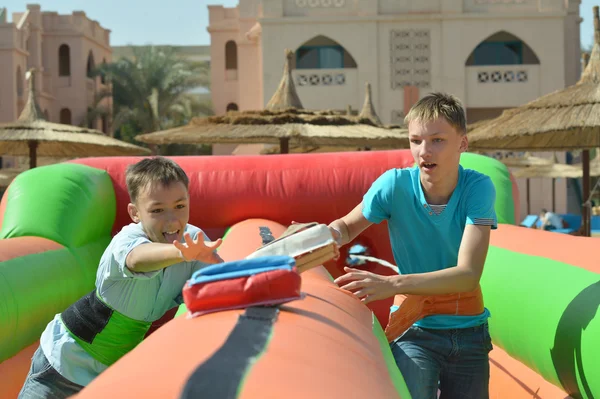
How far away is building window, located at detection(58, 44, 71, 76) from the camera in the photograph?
30031 mm

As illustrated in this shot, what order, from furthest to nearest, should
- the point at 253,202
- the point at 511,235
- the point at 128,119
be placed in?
the point at 128,119 < the point at 253,202 < the point at 511,235

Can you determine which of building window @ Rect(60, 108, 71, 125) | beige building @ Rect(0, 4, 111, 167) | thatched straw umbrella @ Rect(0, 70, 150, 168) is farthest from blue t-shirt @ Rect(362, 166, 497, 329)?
building window @ Rect(60, 108, 71, 125)

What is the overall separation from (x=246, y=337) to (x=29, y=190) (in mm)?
2753

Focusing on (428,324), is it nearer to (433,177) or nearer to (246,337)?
(433,177)

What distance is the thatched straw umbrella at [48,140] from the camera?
10195 mm

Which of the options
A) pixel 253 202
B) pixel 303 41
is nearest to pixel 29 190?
pixel 253 202

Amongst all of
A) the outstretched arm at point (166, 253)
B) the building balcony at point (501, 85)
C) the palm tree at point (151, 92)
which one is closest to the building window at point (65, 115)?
the palm tree at point (151, 92)

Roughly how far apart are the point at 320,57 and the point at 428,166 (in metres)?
21.4

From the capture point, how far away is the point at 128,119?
26.8 meters

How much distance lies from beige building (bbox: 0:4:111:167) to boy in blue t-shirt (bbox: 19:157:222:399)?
26347 millimetres

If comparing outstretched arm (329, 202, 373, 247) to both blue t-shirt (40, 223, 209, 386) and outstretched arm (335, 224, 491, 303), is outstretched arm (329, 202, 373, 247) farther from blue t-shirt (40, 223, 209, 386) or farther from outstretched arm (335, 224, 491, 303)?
blue t-shirt (40, 223, 209, 386)

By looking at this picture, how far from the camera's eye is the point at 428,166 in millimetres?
2299

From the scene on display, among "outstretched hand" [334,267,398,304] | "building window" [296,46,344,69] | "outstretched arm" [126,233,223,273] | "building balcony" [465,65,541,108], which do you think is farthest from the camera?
"building window" [296,46,344,69]

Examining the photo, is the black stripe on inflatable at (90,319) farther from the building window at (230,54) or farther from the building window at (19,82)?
the building window at (19,82)
